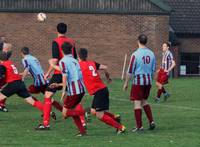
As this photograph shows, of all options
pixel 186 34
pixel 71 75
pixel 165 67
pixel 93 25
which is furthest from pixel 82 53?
pixel 186 34

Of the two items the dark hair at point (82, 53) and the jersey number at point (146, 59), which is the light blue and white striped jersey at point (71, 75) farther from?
the jersey number at point (146, 59)

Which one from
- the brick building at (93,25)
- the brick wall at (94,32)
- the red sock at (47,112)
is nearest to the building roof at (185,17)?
the brick wall at (94,32)

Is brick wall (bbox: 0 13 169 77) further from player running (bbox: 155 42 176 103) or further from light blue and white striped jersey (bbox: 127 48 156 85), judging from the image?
light blue and white striped jersey (bbox: 127 48 156 85)

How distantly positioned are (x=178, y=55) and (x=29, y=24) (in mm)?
10974

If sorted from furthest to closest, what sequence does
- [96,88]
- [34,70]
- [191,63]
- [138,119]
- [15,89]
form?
[191,63]
[34,70]
[15,89]
[138,119]
[96,88]

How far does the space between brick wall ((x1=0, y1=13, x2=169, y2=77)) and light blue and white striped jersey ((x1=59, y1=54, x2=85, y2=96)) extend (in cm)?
2856

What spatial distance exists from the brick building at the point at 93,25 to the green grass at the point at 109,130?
67.0 feet

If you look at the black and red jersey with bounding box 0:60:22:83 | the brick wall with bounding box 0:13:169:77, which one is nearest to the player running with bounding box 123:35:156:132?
the black and red jersey with bounding box 0:60:22:83

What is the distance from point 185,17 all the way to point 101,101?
3620 centimetres

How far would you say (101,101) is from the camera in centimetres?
1566

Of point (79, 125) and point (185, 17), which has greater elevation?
point (185, 17)

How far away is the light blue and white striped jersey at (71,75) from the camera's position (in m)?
15.1

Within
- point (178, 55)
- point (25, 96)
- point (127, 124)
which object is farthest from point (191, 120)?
point (178, 55)

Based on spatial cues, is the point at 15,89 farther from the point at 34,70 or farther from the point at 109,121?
the point at 109,121
